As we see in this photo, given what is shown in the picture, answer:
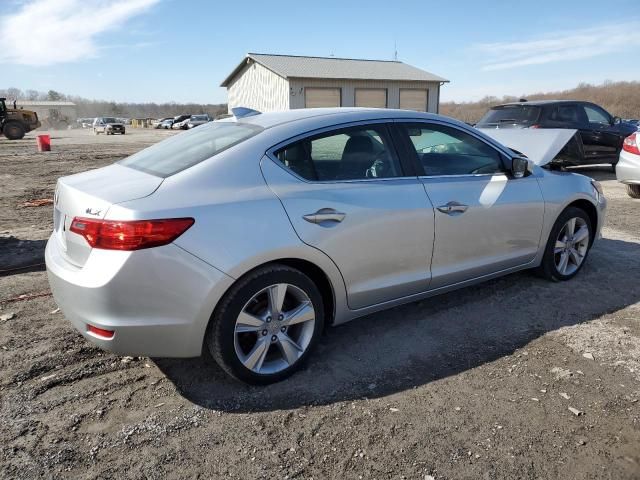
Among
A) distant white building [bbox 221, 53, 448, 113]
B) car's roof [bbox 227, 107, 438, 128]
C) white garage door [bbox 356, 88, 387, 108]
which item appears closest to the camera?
car's roof [bbox 227, 107, 438, 128]

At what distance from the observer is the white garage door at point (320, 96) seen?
30734 mm

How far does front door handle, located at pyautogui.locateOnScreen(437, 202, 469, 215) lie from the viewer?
361cm

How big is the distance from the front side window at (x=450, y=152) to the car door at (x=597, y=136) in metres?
8.77

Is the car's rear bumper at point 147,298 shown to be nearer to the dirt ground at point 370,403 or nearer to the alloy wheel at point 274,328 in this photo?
the alloy wheel at point 274,328

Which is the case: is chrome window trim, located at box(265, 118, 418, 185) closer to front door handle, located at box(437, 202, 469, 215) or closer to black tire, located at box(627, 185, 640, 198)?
front door handle, located at box(437, 202, 469, 215)

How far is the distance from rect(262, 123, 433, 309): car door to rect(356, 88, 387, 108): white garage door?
1138 inches

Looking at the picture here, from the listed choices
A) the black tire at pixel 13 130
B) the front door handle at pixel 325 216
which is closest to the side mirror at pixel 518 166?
the front door handle at pixel 325 216

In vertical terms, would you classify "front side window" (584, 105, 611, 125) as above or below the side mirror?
above

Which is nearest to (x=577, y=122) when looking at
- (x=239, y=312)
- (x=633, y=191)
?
(x=633, y=191)

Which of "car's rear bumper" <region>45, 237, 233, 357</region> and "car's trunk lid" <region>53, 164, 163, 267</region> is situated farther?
"car's trunk lid" <region>53, 164, 163, 267</region>

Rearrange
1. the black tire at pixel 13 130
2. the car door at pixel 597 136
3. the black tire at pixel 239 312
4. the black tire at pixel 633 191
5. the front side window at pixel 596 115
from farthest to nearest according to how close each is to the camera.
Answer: the black tire at pixel 13 130
the front side window at pixel 596 115
the car door at pixel 597 136
the black tire at pixel 633 191
the black tire at pixel 239 312

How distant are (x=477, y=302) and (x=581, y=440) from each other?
5.91 ft

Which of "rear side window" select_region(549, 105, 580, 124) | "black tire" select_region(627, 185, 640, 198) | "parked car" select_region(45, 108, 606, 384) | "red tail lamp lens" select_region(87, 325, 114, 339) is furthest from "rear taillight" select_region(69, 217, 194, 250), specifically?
"rear side window" select_region(549, 105, 580, 124)

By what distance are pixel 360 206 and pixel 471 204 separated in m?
1.02
